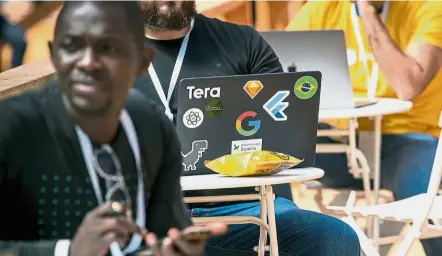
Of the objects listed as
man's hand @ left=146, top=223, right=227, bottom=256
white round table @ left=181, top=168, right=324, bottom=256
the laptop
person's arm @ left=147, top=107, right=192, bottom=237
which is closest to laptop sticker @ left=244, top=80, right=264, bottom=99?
the laptop

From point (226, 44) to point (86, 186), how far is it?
2026 mm

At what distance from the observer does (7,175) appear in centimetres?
132

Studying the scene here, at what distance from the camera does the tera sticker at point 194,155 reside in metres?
2.65

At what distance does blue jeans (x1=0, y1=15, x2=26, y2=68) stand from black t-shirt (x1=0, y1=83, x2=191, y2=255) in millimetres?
3540

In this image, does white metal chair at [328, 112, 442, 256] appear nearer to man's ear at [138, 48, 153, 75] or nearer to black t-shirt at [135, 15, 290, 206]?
black t-shirt at [135, 15, 290, 206]

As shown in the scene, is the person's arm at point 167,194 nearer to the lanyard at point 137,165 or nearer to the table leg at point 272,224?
the lanyard at point 137,165

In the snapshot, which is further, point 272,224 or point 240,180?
point 272,224

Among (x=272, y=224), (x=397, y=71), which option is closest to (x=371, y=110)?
(x=397, y=71)

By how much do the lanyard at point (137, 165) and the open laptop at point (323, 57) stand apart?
2546 millimetres

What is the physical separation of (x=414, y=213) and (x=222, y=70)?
0.78 metres

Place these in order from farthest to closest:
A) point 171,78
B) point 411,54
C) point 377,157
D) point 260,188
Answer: point 411,54, point 377,157, point 171,78, point 260,188

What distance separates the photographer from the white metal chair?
3052 millimetres

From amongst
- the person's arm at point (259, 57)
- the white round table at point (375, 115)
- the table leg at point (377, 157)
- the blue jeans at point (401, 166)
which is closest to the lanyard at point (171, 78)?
the person's arm at point (259, 57)

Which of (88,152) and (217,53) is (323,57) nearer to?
(217,53)
